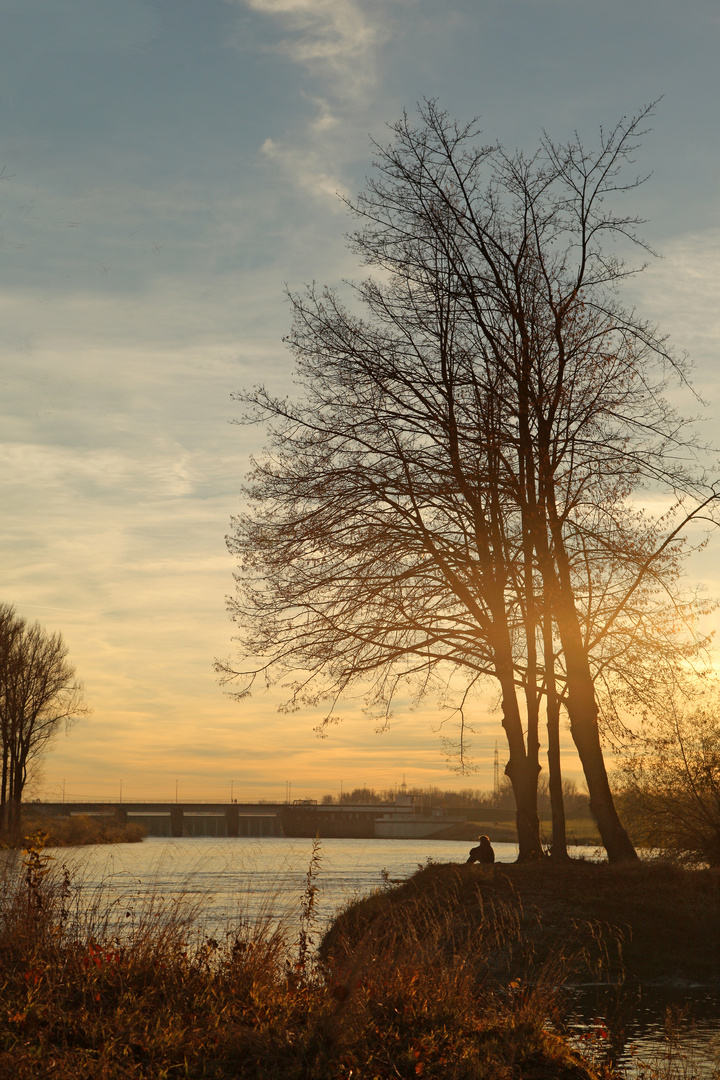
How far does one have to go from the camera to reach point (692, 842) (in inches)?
1117

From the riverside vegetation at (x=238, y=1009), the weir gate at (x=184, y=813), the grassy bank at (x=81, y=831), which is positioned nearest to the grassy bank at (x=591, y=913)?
the riverside vegetation at (x=238, y=1009)

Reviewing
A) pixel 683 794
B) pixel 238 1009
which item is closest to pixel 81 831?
pixel 683 794

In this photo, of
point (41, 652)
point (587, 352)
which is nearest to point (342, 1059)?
point (587, 352)

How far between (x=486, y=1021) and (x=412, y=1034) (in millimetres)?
889

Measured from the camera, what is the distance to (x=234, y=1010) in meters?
7.70

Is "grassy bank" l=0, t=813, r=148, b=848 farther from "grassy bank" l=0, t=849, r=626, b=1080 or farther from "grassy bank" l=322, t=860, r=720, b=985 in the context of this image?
"grassy bank" l=0, t=849, r=626, b=1080

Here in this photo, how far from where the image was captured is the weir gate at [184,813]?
407 feet

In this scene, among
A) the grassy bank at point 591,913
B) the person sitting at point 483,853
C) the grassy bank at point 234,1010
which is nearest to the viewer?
the grassy bank at point 234,1010

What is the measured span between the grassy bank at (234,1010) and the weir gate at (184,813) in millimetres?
102455

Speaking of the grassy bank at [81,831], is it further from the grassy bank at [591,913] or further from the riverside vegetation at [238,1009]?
the riverside vegetation at [238,1009]

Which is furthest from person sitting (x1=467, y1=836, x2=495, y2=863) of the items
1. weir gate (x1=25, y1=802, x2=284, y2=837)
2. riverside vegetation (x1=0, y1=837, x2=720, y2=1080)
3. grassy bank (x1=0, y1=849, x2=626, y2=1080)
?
weir gate (x1=25, y1=802, x2=284, y2=837)

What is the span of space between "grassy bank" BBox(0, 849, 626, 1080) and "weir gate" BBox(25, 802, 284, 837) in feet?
336

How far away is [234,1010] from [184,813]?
478ft

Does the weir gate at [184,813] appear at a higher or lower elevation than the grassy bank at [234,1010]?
lower
